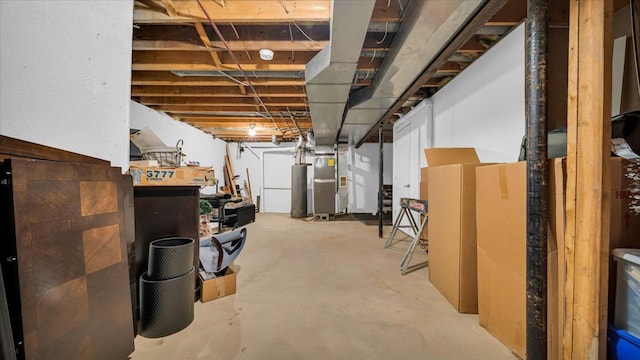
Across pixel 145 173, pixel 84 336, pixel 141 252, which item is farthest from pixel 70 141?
pixel 84 336

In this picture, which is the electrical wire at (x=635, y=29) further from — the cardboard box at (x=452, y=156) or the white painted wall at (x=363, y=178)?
the white painted wall at (x=363, y=178)

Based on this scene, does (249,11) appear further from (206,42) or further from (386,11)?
(386,11)

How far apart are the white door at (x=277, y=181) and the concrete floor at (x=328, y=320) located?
4387mm

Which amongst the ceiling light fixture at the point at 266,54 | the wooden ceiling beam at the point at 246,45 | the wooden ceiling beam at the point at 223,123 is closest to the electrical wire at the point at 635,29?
the wooden ceiling beam at the point at 246,45

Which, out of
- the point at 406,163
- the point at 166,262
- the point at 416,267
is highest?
the point at 406,163

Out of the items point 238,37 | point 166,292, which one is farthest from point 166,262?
point 238,37

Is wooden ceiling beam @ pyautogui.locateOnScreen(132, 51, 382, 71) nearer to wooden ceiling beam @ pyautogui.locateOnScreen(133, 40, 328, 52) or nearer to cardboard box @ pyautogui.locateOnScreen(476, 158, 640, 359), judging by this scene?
wooden ceiling beam @ pyautogui.locateOnScreen(133, 40, 328, 52)

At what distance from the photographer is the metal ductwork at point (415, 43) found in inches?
53.6

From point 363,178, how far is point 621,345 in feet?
19.3

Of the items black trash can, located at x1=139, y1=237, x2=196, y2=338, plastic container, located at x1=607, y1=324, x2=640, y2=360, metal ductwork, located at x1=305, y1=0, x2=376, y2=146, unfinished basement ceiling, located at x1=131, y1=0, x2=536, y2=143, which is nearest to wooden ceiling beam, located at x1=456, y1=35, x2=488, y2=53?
unfinished basement ceiling, located at x1=131, y1=0, x2=536, y2=143

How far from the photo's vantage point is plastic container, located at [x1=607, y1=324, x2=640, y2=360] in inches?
34.9

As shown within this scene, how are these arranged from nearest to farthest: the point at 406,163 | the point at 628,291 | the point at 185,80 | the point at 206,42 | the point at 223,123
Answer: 1. the point at 628,291
2. the point at 206,42
3. the point at 185,80
4. the point at 406,163
5. the point at 223,123

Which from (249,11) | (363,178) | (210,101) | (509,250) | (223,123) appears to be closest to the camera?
(509,250)

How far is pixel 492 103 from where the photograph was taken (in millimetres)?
2219
